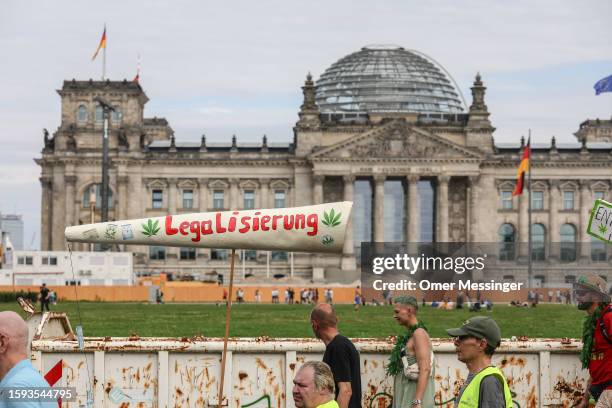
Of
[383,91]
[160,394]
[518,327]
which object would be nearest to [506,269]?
[160,394]

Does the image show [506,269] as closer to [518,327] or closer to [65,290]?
[518,327]

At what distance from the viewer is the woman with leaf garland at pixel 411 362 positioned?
41.4ft

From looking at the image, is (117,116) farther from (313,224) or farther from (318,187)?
(313,224)

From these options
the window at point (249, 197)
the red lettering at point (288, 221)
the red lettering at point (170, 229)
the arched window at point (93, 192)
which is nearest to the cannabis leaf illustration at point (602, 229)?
the red lettering at point (288, 221)

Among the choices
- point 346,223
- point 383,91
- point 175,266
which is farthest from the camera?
point 383,91

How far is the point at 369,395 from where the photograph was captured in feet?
46.9

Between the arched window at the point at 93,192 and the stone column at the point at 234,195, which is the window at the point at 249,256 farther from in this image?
the arched window at the point at 93,192

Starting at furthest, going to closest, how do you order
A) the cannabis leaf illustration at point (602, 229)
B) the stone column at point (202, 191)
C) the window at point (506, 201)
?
1. the stone column at point (202, 191)
2. the window at point (506, 201)
3. the cannabis leaf illustration at point (602, 229)

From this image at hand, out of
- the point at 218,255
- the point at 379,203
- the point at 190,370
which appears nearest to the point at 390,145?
the point at 379,203

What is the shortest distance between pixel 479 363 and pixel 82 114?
367ft

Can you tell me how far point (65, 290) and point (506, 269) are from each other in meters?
71.7

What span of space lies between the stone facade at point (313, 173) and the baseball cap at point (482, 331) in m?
104

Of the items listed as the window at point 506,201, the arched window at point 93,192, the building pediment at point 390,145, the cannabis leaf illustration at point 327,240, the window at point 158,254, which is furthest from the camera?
the window at point 506,201

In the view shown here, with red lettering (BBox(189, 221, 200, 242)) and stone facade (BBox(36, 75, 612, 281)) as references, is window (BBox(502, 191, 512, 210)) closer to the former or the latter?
stone facade (BBox(36, 75, 612, 281))
